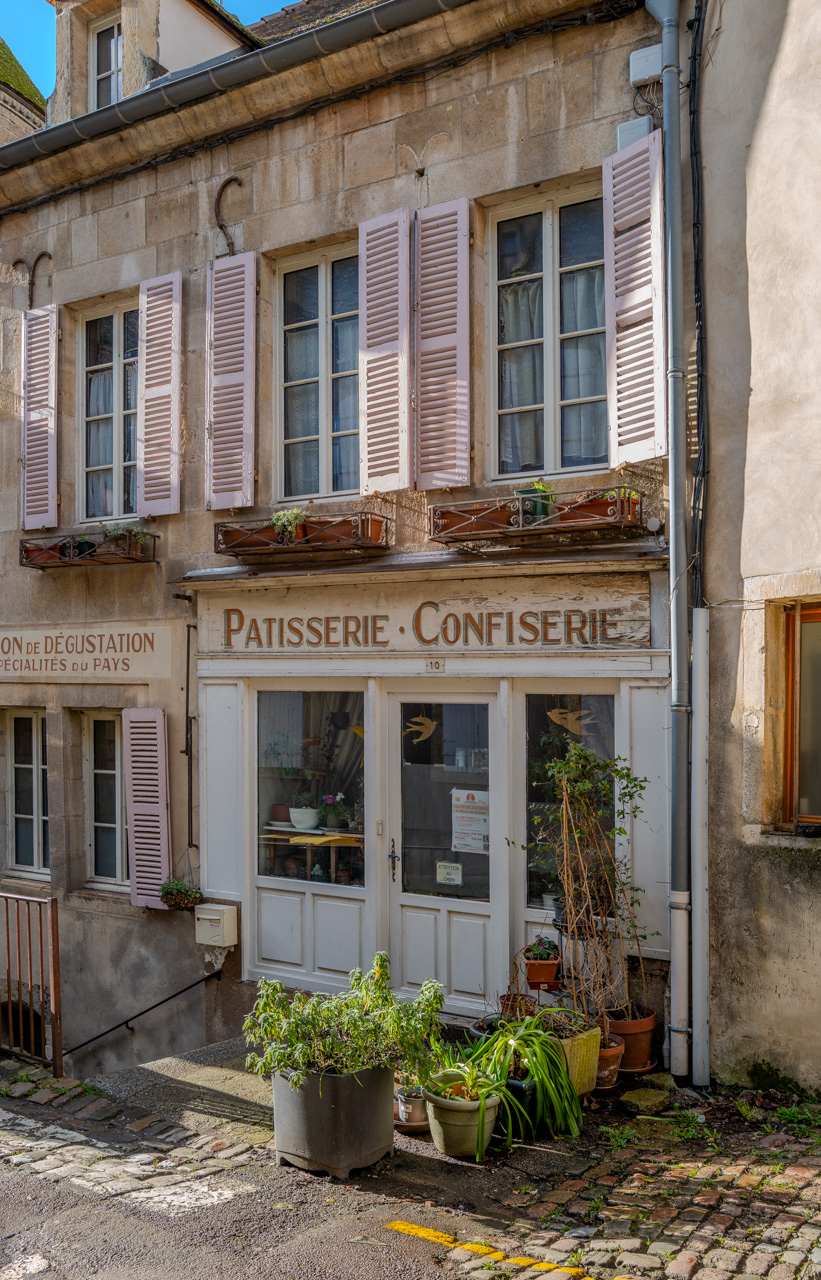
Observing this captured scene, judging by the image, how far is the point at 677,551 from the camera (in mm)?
5953

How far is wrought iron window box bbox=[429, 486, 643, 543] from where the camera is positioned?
19.9 ft

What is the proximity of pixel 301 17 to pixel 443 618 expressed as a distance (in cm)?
611

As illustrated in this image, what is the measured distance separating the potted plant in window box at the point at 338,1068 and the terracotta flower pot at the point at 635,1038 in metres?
1.36

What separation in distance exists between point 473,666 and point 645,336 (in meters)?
2.26

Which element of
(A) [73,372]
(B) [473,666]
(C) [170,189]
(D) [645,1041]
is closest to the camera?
(D) [645,1041]

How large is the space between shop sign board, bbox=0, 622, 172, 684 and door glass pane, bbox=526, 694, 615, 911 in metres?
3.08

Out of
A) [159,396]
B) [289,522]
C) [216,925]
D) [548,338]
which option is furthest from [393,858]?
[159,396]

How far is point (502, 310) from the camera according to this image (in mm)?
7066

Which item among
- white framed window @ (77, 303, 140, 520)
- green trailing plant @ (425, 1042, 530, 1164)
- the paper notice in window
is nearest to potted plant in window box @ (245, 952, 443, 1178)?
green trailing plant @ (425, 1042, 530, 1164)

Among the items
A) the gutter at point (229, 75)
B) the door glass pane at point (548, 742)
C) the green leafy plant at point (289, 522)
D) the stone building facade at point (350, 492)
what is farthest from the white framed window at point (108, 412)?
the door glass pane at point (548, 742)

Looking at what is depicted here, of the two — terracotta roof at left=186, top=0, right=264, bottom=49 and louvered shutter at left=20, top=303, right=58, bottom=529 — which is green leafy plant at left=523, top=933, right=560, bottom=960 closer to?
louvered shutter at left=20, top=303, right=58, bottom=529

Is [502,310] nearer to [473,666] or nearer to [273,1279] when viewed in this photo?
[473,666]

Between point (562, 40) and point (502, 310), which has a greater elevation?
point (562, 40)

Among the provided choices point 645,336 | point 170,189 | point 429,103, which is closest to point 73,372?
point 170,189
